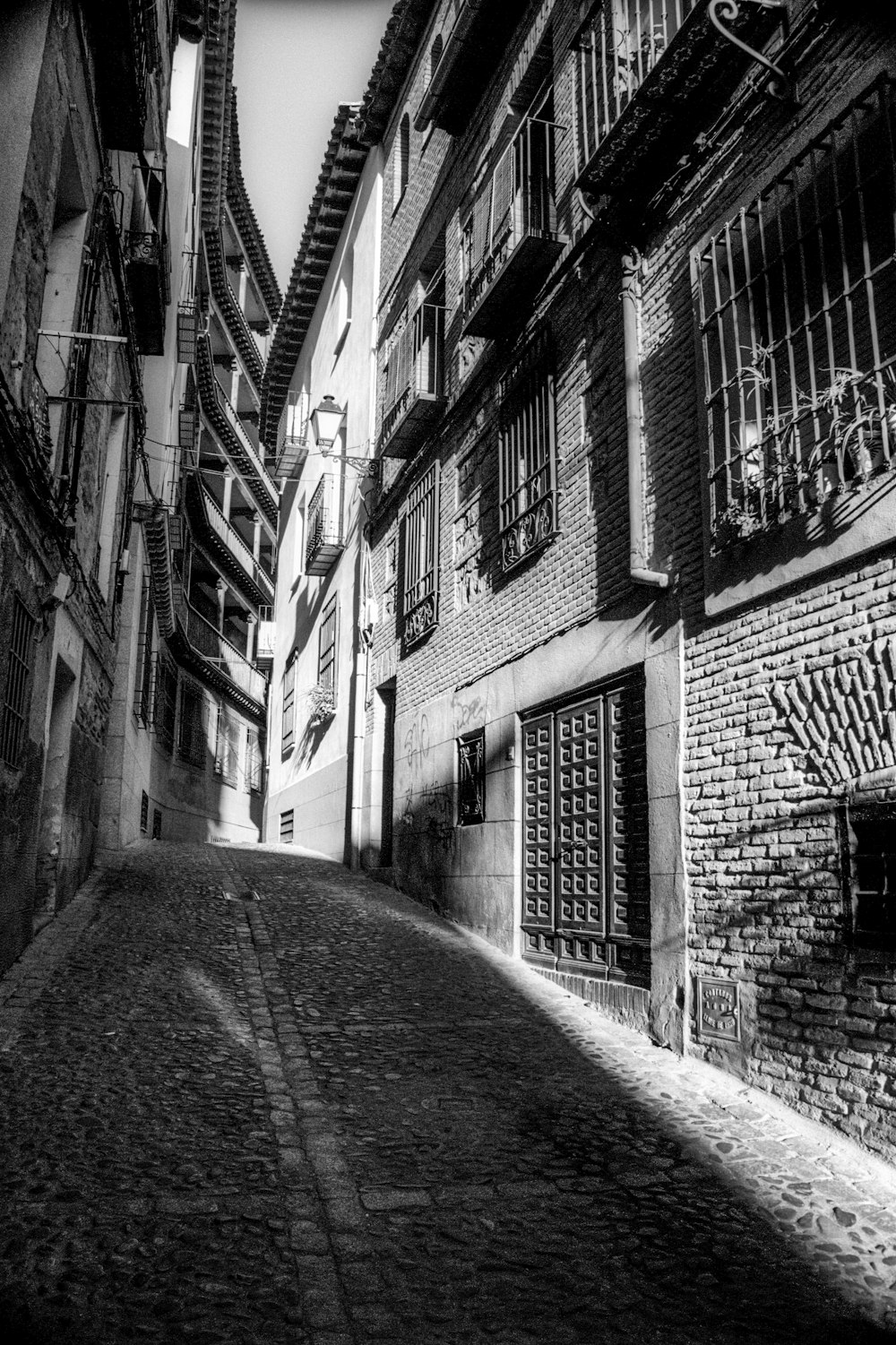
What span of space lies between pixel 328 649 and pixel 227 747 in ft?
42.3

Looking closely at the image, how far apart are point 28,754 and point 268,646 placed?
972 inches

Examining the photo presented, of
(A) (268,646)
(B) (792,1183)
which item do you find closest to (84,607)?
(B) (792,1183)

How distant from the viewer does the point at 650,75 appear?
251 inches

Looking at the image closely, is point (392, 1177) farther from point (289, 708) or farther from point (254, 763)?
point (254, 763)

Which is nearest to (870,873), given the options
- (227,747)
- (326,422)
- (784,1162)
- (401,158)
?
(784,1162)

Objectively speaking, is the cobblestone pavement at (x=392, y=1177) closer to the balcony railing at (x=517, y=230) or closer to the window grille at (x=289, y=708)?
the balcony railing at (x=517, y=230)

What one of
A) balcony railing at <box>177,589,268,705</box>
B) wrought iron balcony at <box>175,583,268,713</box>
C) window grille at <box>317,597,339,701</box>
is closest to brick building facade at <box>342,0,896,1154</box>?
window grille at <box>317,597,339,701</box>

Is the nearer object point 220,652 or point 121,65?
point 121,65

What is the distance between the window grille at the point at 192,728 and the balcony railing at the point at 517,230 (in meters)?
15.1

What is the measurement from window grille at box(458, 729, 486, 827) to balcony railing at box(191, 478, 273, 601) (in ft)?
47.6

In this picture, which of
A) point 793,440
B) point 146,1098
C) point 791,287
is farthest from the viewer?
point 791,287

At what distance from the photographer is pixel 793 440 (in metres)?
5.39

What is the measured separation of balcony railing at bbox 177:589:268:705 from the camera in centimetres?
2292

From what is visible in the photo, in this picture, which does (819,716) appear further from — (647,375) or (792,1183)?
(647,375)
